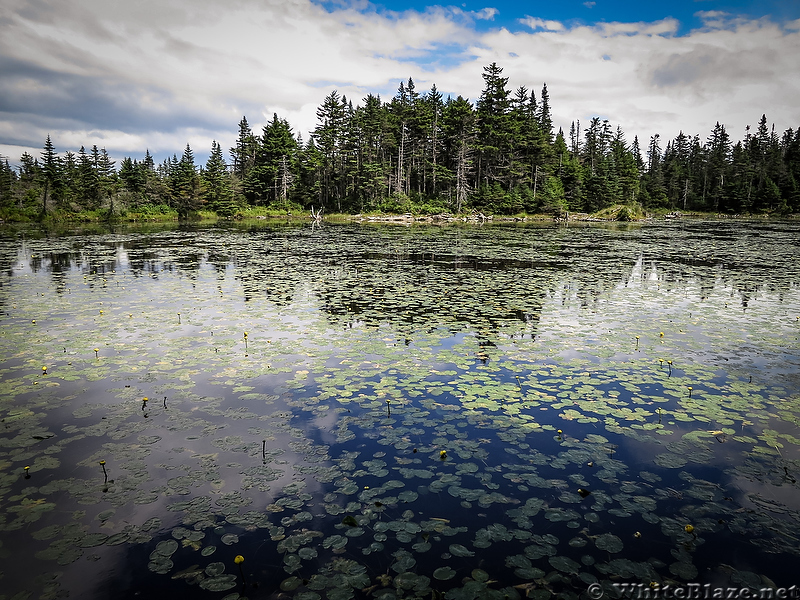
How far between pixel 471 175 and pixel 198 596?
68.2 metres

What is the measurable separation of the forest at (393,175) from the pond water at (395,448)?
51.8m

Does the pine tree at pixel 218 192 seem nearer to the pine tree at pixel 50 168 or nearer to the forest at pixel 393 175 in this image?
the forest at pixel 393 175

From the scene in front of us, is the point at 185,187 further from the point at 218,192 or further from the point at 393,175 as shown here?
the point at 393,175

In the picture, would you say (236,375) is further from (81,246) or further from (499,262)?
(81,246)

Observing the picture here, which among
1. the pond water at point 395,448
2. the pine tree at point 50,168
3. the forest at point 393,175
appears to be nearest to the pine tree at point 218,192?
the forest at point 393,175

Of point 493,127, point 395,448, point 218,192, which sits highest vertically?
point 493,127

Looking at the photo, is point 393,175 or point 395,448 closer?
point 395,448

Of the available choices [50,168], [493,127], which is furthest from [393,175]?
[50,168]

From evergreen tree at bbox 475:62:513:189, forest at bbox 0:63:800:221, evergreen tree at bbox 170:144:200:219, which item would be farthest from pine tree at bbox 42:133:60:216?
evergreen tree at bbox 475:62:513:189

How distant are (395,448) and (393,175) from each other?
65.3 metres

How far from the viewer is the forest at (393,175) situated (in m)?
60.9

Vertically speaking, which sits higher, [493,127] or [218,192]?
[493,127]

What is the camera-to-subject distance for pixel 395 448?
215 inches

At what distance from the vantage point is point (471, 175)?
2613 inches
